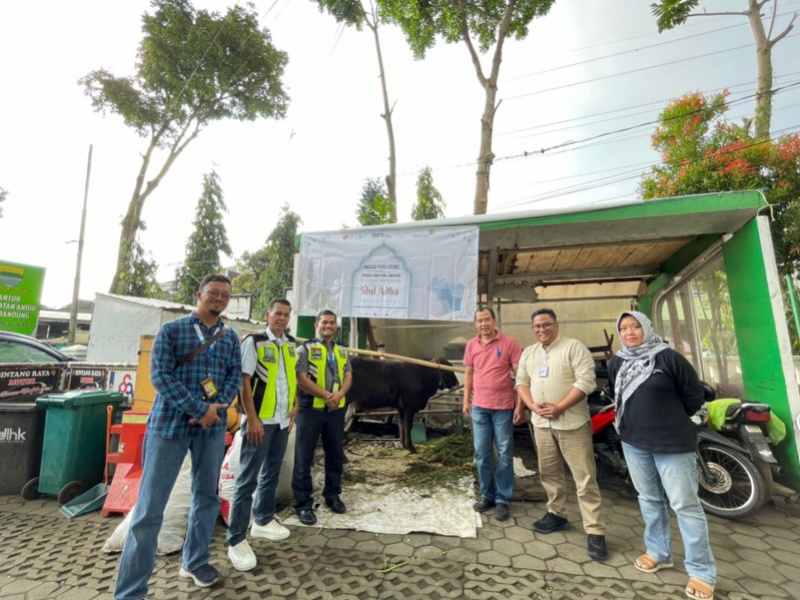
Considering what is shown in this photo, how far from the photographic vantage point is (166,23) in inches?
Result: 529

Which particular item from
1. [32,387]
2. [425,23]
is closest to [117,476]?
[32,387]

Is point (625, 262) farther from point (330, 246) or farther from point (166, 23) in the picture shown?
point (166, 23)

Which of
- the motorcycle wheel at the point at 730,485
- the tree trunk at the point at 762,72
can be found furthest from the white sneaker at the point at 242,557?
the tree trunk at the point at 762,72

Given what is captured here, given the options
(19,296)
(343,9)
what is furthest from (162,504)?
(343,9)

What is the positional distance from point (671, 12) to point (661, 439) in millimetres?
10519

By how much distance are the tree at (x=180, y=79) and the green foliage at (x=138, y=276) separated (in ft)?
0.36

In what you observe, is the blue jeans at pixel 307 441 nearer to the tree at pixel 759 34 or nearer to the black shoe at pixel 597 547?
the black shoe at pixel 597 547

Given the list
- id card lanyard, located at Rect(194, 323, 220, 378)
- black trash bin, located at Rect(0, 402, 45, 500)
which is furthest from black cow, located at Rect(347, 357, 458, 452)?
black trash bin, located at Rect(0, 402, 45, 500)

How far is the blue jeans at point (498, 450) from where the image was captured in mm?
3424

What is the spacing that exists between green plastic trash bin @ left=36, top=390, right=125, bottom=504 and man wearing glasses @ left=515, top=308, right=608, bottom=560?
431cm

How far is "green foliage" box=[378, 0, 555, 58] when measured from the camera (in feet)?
29.9

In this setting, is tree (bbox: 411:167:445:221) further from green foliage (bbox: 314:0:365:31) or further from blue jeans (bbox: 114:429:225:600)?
blue jeans (bbox: 114:429:225:600)

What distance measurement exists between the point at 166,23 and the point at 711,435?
18.3m

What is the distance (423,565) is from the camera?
9.02ft
